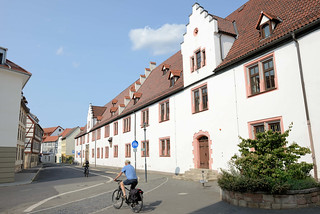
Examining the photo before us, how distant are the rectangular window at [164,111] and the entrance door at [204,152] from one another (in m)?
5.23

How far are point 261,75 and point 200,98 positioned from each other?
536cm

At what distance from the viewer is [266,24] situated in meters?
13.6

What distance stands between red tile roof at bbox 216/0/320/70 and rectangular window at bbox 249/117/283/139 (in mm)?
3843

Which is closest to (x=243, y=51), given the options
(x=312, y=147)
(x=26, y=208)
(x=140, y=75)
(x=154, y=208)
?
(x=312, y=147)

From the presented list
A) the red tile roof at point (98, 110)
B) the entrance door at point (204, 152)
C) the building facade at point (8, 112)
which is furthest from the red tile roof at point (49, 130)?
the entrance door at point (204, 152)

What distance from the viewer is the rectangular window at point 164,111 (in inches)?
875

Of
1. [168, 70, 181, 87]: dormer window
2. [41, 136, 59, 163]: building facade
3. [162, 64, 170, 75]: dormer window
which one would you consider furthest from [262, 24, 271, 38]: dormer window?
[41, 136, 59, 163]: building facade

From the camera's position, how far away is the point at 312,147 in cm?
1028

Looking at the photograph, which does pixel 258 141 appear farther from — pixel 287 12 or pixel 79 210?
pixel 287 12

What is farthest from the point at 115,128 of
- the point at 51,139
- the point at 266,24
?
the point at 51,139

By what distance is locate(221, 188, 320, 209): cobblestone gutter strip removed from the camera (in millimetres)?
7777

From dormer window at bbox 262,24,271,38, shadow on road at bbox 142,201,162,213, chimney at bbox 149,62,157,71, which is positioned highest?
chimney at bbox 149,62,157,71

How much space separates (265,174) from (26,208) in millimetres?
9006

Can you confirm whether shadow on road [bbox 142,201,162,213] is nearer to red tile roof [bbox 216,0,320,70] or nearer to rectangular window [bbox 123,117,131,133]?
red tile roof [bbox 216,0,320,70]
